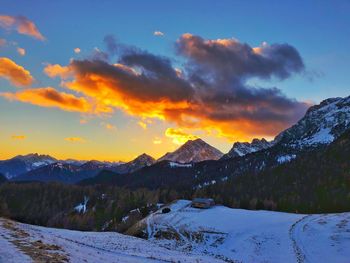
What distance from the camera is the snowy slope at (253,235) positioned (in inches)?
2539

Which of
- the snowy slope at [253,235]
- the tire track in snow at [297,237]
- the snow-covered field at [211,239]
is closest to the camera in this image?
the snow-covered field at [211,239]

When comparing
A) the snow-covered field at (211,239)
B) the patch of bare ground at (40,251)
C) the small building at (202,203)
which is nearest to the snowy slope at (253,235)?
the snow-covered field at (211,239)

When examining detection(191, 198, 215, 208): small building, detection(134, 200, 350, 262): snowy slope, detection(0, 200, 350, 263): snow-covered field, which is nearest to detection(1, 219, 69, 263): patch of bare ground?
detection(0, 200, 350, 263): snow-covered field

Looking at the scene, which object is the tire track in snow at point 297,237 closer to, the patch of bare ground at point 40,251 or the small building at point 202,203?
the patch of bare ground at point 40,251

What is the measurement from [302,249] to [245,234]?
20.3 metres

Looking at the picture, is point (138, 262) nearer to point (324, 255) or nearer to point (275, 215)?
point (324, 255)

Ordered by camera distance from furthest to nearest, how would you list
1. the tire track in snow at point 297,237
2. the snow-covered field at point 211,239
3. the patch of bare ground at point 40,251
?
the tire track in snow at point 297,237 → the snow-covered field at point 211,239 → the patch of bare ground at point 40,251

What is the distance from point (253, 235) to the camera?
81.9 metres

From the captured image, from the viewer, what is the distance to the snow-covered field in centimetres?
4394

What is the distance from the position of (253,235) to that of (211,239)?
982 centimetres

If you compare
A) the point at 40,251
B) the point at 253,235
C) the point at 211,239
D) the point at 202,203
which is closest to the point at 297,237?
the point at 253,235

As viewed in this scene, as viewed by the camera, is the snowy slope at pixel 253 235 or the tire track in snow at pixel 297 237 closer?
the tire track in snow at pixel 297 237

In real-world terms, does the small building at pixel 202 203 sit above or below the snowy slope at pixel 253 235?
above

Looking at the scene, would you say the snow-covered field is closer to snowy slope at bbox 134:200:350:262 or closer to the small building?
snowy slope at bbox 134:200:350:262
